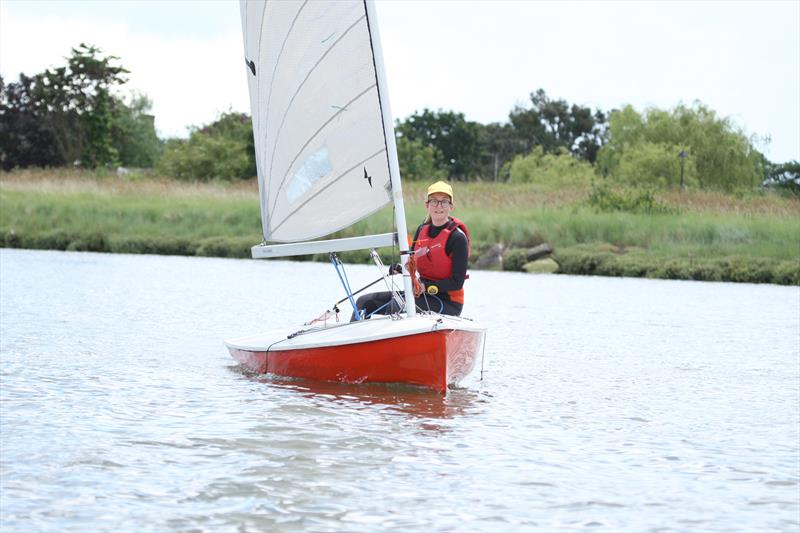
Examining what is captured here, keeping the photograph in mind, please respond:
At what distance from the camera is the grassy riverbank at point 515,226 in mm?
27469

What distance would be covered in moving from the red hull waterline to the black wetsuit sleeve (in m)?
0.46

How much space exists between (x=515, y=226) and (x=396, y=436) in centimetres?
2377

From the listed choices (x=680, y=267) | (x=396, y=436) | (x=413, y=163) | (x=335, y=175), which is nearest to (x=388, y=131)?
(x=335, y=175)

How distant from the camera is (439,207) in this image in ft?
28.7

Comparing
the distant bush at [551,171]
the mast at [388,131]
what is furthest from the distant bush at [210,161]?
the mast at [388,131]

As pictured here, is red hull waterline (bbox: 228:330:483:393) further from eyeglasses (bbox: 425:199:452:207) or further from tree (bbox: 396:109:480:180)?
tree (bbox: 396:109:480:180)

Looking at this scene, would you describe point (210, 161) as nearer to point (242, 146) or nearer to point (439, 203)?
point (242, 146)

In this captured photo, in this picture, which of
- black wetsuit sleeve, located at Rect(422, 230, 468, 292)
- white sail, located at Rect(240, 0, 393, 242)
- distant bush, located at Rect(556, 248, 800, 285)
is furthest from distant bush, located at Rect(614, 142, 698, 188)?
black wetsuit sleeve, located at Rect(422, 230, 468, 292)

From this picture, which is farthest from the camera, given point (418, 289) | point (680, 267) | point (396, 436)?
point (680, 267)

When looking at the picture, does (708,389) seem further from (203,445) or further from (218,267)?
(218,267)

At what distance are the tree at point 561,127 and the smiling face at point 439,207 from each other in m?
68.7

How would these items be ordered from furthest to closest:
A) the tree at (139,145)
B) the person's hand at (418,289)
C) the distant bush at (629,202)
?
1. the tree at (139,145)
2. the distant bush at (629,202)
3. the person's hand at (418,289)

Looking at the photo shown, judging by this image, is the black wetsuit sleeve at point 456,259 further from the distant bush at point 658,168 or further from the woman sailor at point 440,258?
the distant bush at point 658,168

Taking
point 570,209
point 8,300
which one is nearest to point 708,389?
point 8,300
